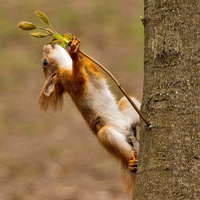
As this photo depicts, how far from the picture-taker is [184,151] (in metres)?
2.35

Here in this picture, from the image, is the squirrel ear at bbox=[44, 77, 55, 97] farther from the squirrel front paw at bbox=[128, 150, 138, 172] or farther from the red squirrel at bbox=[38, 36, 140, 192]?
the squirrel front paw at bbox=[128, 150, 138, 172]

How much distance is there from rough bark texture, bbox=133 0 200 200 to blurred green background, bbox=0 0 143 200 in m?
3.44

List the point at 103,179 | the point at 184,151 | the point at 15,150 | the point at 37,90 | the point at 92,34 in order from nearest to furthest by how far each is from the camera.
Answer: the point at 184,151 < the point at 103,179 < the point at 15,150 < the point at 37,90 < the point at 92,34

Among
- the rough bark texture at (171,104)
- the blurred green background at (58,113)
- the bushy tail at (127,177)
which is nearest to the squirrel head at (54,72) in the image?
the blurred green background at (58,113)

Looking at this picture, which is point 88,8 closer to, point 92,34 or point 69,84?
point 92,34

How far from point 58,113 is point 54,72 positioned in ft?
16.5

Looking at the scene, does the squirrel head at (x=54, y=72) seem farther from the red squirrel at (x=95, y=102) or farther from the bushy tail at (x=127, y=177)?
the bushy tail at (x=127, y=177)

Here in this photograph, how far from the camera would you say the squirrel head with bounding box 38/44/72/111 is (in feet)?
16.2

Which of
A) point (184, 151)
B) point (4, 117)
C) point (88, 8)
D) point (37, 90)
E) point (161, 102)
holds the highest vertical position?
point (88, 8)

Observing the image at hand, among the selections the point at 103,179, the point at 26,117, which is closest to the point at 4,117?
the point at 26,117

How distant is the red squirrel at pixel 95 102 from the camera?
4.21m

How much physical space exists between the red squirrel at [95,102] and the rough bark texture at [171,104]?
61.3 inches

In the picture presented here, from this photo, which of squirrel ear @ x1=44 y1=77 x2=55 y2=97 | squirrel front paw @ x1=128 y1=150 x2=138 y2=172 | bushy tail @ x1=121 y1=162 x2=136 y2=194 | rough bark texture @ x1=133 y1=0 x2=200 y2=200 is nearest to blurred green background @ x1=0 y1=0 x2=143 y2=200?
squirrel ear @ x1=44 y1=77 x2=55 y2=97

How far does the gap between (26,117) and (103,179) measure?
2683 mm
